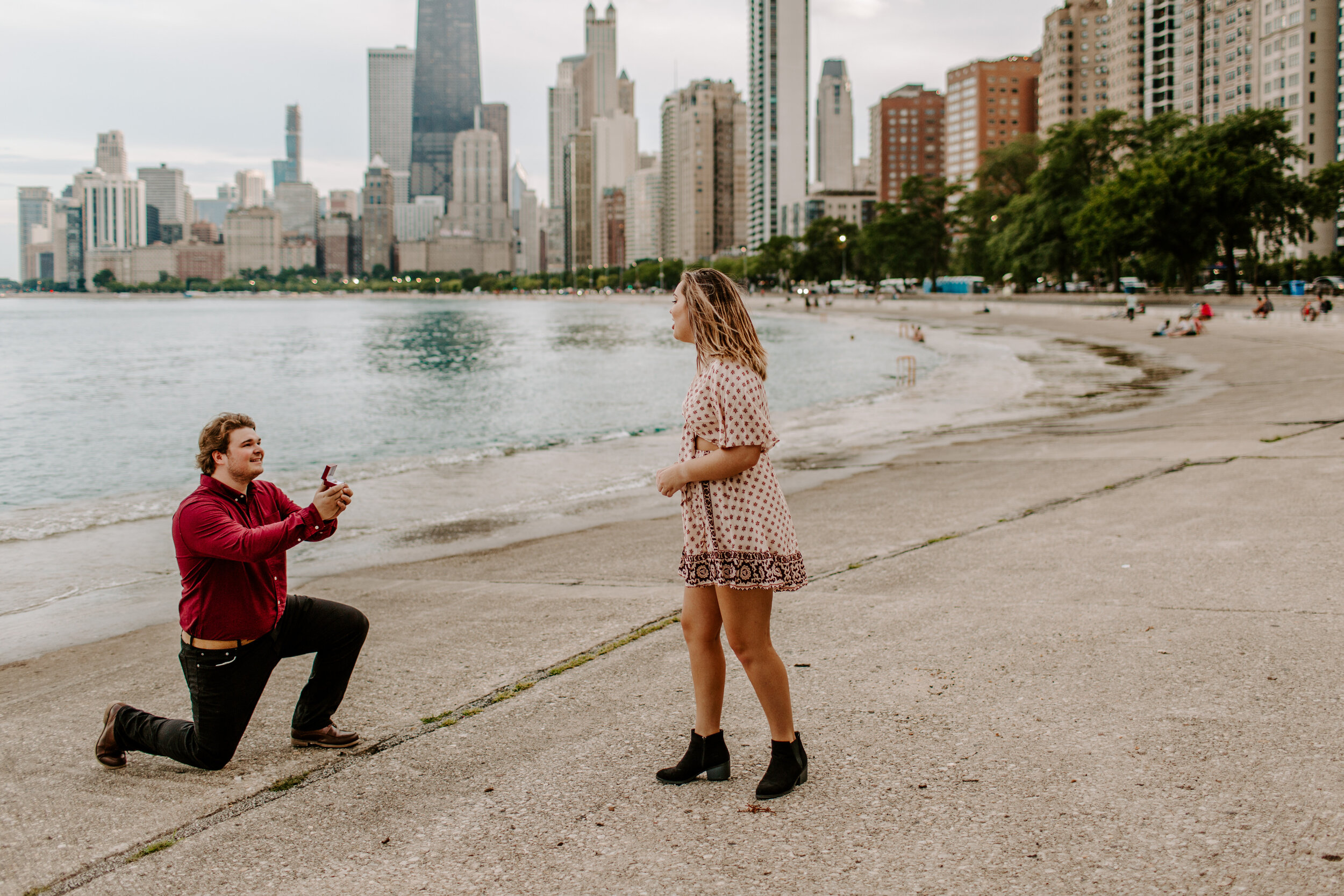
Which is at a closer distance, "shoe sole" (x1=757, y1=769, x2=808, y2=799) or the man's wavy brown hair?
"shoe sole" (x1=757, y1=769, x2=808, y2=799)

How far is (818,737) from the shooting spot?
174 inches

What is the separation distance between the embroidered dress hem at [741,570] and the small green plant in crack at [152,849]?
6.75 ft

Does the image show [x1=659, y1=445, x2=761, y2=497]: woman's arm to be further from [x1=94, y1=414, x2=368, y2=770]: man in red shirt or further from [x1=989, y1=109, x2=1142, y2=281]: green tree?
[x1=989, y1=109, x2=1142, y2=281]: green tree

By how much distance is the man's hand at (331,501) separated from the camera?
3.96 m

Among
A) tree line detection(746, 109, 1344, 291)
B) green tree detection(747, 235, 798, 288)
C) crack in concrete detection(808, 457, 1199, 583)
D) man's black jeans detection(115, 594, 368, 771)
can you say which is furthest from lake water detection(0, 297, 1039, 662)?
green tree detection(747, 235, 798, 288)

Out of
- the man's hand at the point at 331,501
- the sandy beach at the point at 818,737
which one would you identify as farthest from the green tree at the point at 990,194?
the man's hand at the point at 331,501

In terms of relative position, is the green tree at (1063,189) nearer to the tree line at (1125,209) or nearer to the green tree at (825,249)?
the tree line at (1125,209)

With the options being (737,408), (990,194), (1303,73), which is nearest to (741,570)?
(737,408)

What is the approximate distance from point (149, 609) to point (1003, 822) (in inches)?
290

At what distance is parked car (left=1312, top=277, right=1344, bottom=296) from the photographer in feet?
234

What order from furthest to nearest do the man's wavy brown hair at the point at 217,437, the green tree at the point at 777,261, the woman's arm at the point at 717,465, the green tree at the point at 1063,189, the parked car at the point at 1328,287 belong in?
1. the green tree at the point at 777,261
2. the green tree at the point at 1063,189
3. the parked car at the point at 1328,287
4. the man's wavy brown hair at the point at 217,437
5. the woman's arm at the point at 717,465

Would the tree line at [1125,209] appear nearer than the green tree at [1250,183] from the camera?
No

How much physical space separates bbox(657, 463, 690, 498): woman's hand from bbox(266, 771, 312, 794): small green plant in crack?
1931 mm

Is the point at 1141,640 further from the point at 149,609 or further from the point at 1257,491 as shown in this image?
the point at 149,609
